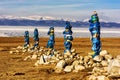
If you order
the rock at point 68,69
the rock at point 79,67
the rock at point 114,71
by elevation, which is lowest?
the rock at point 68,69

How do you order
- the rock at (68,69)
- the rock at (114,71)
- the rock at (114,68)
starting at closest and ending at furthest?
the rock at (114,71) → the rock at (114,68) → the rock at (68,69)

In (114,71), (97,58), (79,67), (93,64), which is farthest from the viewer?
(97,58)

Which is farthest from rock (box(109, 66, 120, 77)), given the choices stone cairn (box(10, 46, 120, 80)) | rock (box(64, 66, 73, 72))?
rock (box(64, 66, 73, 72))

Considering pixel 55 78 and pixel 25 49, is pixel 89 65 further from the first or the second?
pixel 25 49

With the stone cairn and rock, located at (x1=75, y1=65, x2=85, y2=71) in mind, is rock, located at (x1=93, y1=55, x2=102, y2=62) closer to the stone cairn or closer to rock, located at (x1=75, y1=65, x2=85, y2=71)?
the stone cairn

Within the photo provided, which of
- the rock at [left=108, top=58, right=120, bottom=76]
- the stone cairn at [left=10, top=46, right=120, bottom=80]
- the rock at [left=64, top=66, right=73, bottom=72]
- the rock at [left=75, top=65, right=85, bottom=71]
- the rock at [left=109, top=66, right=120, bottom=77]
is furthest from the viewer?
the rock at [left=64, top=66, right=73, bottom=72]

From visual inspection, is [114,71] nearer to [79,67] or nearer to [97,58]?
[79,67]

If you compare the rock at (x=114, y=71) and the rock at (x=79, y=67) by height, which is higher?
the rock at (x=114, y=71)

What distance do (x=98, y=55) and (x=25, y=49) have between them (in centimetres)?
2491

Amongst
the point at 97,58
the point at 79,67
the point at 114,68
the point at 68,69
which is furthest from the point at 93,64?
the point at 114,68

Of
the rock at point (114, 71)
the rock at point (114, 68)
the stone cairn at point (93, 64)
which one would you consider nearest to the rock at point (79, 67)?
the stone cairn at point (93, 64)

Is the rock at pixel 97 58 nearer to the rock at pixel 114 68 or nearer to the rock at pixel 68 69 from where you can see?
the rock at pixel 68 69

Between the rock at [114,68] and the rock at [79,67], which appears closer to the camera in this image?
the rock at [114,68]

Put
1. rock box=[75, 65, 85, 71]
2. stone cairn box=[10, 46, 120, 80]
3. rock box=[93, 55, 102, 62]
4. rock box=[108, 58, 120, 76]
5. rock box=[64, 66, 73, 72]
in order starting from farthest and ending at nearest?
1. rock box=[93, 55, 102, 62]
2. rock box=[64, 66, 73, 72]
3. rock box=[75, 65, 85, 71]
4. stone cairn box=[10, 46, 120, 80]
5. rock box=[108, 58, 120, 76]
